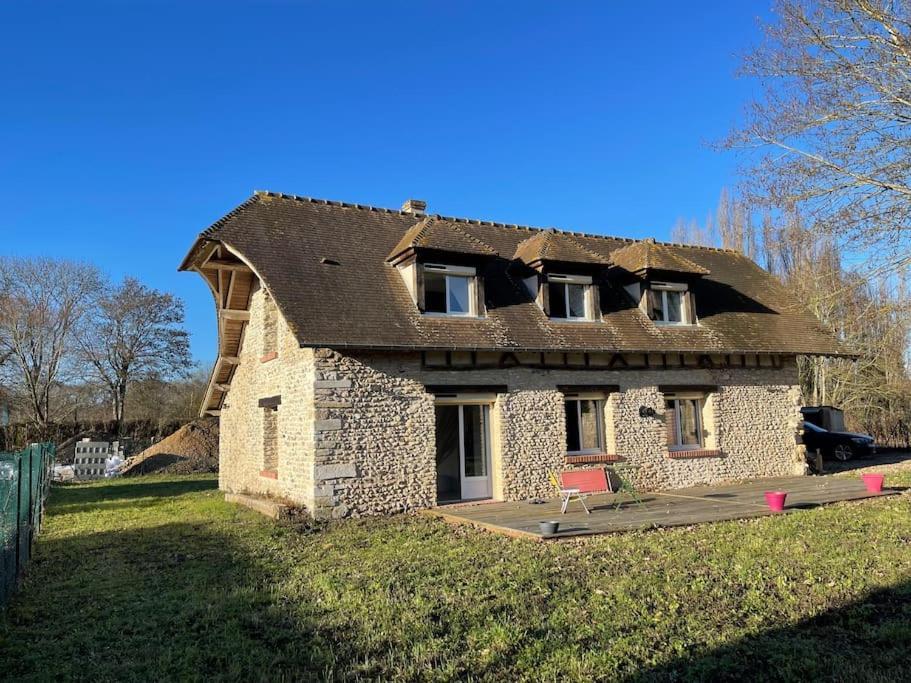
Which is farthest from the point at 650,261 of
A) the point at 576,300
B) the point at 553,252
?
the point at 553,252

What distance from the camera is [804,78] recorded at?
1128cm

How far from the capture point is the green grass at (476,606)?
466cm

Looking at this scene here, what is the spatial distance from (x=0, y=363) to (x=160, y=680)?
36966mm

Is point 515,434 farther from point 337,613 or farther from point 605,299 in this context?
point 337,613

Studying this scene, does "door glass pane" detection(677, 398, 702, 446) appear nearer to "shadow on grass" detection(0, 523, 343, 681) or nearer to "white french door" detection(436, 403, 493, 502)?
"white french door" detection(436, 403, 493, 502)

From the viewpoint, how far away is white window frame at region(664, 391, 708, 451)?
15109 mm

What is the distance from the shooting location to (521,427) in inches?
513

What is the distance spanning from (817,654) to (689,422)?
36.8 feet

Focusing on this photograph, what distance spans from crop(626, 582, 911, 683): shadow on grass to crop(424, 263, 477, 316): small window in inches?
352

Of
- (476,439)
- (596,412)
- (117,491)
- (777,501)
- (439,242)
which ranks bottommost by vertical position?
(117,491)

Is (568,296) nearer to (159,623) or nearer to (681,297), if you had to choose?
(681,297)

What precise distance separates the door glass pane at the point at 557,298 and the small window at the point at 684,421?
3.26 meters

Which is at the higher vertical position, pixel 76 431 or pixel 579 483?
pixel 76 431

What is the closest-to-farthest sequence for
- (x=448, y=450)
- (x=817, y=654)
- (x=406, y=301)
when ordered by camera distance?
(x=817, y=654) → (x=406, y=301) → (x=448, y=450)
